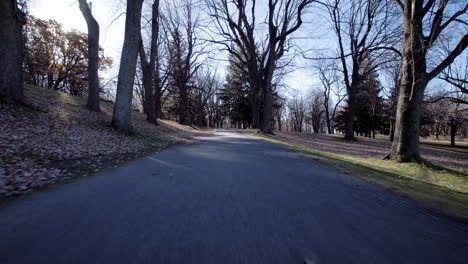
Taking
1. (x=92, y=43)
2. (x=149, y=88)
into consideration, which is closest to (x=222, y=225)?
(x=92, y=43)

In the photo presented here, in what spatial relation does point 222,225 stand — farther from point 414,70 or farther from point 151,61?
point 151,61

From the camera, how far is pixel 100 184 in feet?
9.98

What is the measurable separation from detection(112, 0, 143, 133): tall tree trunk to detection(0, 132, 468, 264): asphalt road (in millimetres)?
5847

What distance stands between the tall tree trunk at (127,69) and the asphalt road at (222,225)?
5847mm

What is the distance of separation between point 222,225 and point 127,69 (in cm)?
883

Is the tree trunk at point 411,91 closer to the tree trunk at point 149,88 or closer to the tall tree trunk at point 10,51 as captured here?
the tall tree trunk at point 10,51

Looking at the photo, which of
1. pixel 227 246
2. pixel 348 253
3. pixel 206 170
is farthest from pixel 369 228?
pixel 206 170

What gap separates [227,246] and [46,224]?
1854mm

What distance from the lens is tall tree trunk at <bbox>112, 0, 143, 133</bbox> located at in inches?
324

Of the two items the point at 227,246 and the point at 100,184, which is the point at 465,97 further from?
the point at 100,184

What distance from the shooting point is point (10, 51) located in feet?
21.2

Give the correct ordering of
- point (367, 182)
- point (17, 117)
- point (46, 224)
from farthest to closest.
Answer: point (17, 117) → point (367, 182) → point (46, 224)

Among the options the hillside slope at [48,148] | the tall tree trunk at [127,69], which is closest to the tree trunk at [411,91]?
the hillside slope at [48,148]

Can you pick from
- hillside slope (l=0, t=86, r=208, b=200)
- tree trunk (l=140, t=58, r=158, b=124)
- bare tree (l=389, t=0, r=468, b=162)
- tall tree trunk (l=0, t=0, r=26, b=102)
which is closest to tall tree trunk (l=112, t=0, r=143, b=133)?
hillside slope (l=0, t=86, r=208, b=200)
